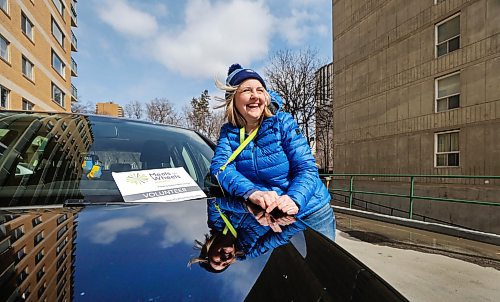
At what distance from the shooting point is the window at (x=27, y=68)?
1860 centimetres

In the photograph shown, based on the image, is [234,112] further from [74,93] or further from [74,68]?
[74,93]

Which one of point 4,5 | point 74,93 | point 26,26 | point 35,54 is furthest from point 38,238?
point 74,93

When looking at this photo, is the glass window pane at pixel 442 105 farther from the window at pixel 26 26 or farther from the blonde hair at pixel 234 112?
the window at pixel 26 26

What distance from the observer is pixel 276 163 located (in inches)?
66.7

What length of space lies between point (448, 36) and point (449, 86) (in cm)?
196

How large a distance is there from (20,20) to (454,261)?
22.3 m

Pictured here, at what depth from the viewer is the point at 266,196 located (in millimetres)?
1436

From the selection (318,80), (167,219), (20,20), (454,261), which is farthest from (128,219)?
(318,80)

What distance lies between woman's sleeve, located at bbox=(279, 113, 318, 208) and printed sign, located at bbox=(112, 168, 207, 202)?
0.50m

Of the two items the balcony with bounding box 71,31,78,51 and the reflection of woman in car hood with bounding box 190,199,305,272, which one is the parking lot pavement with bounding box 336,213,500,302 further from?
the balcony with bounding box 71,31,78,51

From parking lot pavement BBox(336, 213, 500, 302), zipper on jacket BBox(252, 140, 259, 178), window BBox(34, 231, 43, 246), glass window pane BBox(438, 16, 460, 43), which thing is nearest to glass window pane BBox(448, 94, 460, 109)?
glass window pane BBox(438, 16, 460, 43)

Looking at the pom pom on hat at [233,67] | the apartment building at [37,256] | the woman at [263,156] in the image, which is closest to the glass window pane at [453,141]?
the woman at [263,156]

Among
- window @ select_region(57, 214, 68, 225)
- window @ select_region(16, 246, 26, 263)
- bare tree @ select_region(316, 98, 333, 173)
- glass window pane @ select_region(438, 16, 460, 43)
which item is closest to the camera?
window @ select_region(16, 246, 26, 263)

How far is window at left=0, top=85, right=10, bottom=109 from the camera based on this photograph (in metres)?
Answer: 15.5
